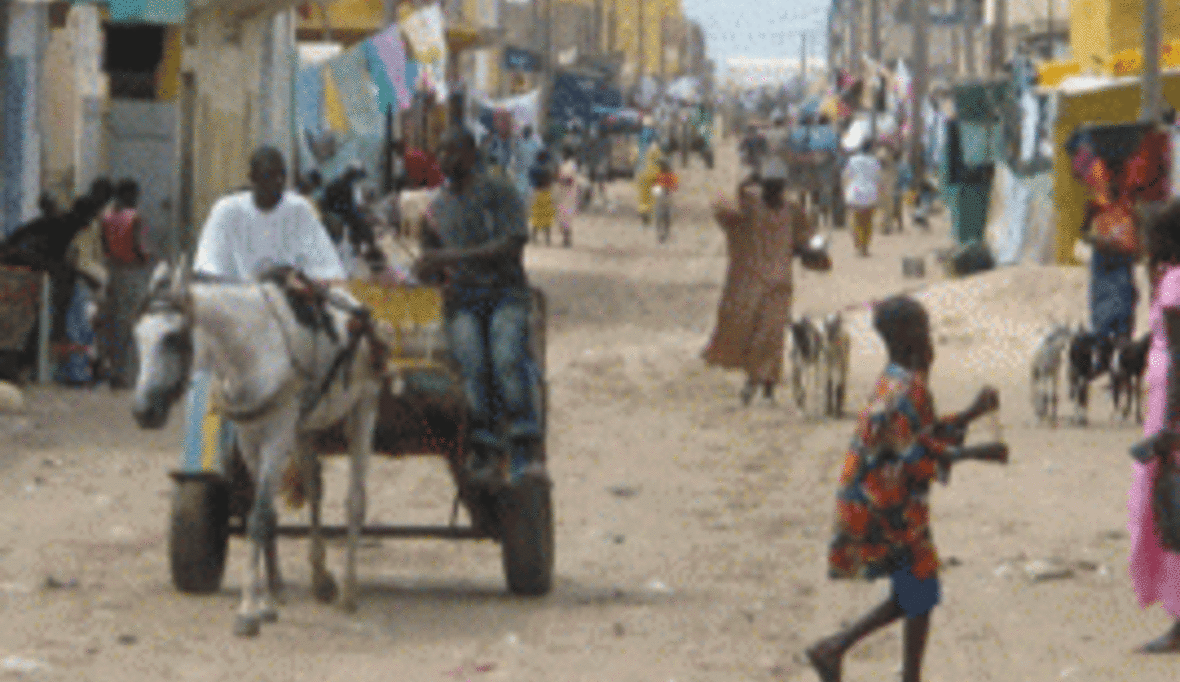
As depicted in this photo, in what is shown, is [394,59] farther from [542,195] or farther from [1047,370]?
[1047,370]

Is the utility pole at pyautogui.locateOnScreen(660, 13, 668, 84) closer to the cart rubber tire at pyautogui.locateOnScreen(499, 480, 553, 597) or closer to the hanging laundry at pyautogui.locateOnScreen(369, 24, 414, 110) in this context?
the hanging laundry at pyautogui.locateOnScreen(369, 24, 414, 110)

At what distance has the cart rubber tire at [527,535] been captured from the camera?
37.3 ft

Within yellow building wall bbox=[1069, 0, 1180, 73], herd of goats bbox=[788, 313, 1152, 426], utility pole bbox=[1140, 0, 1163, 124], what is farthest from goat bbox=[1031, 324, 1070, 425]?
yellow building wall bbox=[1069, 0, 1180, 73]

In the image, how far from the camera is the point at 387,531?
11.5 metres

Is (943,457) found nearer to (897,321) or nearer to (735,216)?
(897,321)

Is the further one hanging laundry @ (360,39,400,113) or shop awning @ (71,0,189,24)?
hanging laundry @ (360,39,400,113)

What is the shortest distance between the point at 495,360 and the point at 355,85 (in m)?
21.5

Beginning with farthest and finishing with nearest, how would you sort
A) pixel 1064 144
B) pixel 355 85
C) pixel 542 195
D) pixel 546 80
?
1. pixel 546 80
2. pixel 542 195
3. pixel 355 85
4. pixel 1064 144

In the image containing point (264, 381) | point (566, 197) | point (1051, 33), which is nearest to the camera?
point (264, 381)

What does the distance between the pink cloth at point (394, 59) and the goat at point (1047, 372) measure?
43.8 feet

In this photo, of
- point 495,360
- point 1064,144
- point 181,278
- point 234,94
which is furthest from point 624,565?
point 234,94

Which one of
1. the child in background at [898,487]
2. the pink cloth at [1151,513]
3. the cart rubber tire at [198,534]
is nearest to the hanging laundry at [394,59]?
the cart rubber tire at [198,534]

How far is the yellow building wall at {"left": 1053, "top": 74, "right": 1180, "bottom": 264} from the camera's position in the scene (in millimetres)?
31641

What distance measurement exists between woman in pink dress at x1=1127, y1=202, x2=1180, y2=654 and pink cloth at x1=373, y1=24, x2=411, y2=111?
21950mm
